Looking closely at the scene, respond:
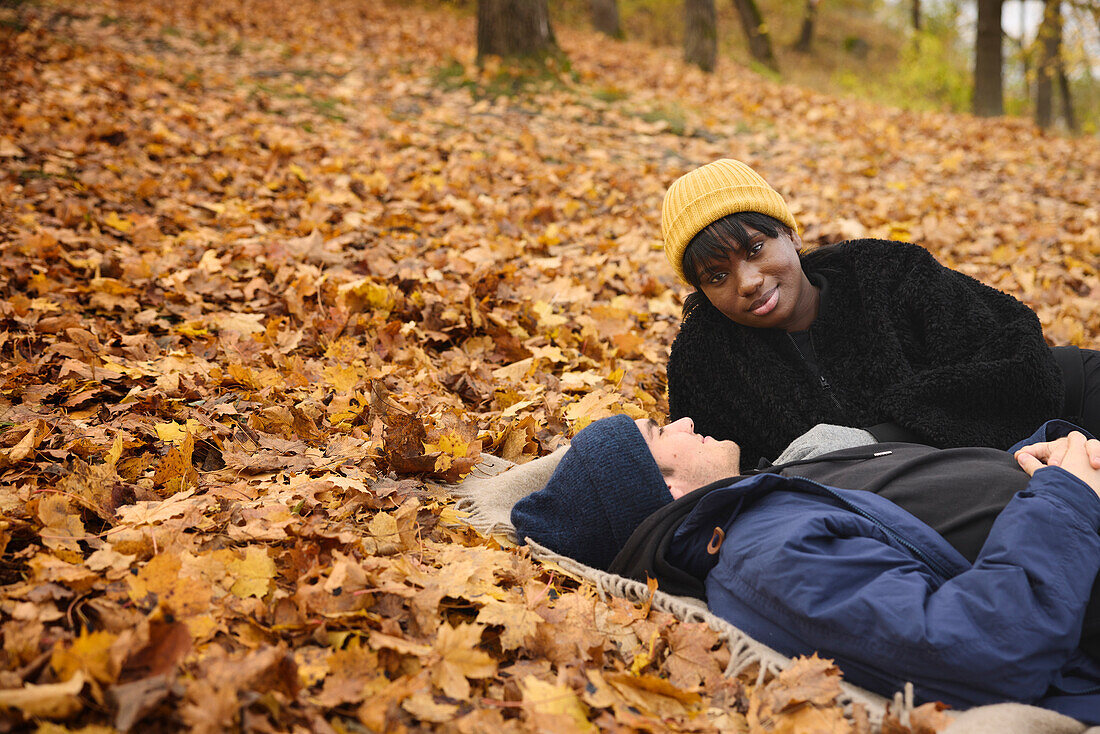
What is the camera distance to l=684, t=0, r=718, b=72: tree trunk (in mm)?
12023

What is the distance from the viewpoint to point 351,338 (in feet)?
11.9

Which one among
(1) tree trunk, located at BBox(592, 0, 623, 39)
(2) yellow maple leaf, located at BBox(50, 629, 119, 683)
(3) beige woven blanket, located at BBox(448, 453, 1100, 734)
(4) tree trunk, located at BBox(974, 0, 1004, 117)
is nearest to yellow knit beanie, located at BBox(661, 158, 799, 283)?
(3) beige woven blanket, located at BBox(448, 453, 1100, 734)

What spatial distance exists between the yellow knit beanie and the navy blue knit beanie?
861 millimetres

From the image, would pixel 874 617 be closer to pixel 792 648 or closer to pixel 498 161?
pixel 792 648

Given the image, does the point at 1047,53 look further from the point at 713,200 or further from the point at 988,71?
the point at 713,200

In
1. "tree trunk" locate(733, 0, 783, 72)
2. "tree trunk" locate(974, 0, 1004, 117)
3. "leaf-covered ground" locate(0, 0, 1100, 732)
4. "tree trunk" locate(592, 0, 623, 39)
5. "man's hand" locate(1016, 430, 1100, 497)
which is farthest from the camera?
"tree trunk" locate(733, 0, 783, 72)

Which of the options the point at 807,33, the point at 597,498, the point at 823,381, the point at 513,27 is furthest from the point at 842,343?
the point at 807,33

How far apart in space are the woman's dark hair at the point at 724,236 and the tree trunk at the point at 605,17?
46.9 ft

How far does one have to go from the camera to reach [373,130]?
7.59 m

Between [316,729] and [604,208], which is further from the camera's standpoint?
[604,208]

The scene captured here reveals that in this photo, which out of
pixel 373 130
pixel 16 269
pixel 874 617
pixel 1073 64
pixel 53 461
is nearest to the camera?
pixel 874 617

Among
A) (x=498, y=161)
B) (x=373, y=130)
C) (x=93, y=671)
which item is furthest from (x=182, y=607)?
(x=373, y=130)

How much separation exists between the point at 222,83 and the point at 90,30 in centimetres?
272

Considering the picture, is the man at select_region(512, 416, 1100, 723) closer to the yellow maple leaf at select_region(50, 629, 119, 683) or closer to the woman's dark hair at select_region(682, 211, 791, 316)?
the woman's dark hair at select_region(682, 211, 791, 316)
